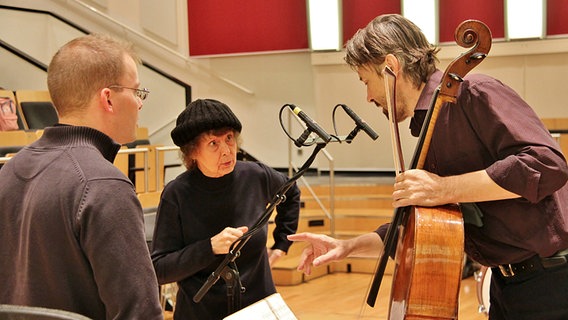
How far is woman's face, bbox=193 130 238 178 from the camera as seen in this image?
9.02ft

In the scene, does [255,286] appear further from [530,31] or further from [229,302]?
[530,31]

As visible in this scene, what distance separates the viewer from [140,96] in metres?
1.89

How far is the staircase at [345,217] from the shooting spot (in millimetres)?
7073

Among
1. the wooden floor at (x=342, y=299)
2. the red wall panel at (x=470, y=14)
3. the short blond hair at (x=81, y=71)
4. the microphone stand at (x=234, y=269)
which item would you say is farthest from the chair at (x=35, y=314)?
the red wall panel at (x=470, y=14)

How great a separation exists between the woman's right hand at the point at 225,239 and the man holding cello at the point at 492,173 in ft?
1.67

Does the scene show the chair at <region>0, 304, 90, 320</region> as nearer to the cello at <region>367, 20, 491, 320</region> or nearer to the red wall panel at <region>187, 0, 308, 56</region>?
the cello at <region>367, 20, 491, 320</region>

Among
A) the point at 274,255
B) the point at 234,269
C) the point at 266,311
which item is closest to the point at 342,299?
the point at 274,255

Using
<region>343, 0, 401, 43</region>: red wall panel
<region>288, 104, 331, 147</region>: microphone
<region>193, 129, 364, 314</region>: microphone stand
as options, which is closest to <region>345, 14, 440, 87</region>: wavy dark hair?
<region>288, 104, 331, 147</region>: microphone

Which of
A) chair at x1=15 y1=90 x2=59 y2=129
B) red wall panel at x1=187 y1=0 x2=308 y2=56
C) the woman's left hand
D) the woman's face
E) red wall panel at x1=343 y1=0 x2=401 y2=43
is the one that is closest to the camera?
the woman's face

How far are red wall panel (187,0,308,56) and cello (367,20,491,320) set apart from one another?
7.95 m

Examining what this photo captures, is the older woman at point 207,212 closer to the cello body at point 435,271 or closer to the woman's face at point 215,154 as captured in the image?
the woman's face at point 215,154

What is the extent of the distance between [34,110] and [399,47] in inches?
284

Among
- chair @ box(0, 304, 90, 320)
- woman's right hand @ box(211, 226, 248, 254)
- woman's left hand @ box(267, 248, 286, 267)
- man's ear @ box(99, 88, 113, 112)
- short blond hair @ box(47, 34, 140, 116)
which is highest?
short blond hair @ box(47, 34, 140, 116)

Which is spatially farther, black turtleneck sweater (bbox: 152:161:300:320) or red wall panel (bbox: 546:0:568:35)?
red wall panel (bbox: 546:0:568:35)
